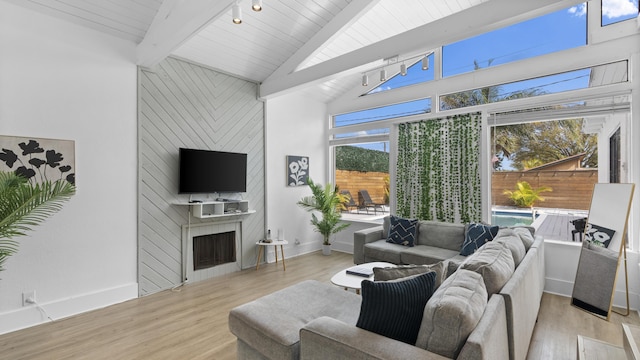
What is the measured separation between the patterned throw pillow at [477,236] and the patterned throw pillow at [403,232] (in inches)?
27.0

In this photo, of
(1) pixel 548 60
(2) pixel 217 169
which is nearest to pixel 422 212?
(1) pixel 548 60

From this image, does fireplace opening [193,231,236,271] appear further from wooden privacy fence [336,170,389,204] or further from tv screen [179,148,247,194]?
wooden privacy fence [336,170,389,204]

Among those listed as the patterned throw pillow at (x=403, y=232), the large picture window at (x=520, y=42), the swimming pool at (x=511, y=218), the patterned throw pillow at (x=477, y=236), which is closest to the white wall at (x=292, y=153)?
the patterned throw pillow at (x=403, y=232)

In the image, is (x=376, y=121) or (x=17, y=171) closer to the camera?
(x=17, y=171)

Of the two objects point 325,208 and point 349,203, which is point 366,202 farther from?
point 325,208

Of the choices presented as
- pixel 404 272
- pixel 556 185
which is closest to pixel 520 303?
pixel 404 272

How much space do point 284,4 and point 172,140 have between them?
2.22m

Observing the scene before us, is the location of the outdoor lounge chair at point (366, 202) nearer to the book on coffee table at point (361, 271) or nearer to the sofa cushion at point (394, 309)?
the book on coffee table at point (361, 271)

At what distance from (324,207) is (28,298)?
396 centimetres

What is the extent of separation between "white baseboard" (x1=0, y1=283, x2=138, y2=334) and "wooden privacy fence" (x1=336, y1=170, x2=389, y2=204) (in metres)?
3.95

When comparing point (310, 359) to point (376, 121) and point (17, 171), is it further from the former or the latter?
point (376, 121)

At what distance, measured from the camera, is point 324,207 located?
5.59 m

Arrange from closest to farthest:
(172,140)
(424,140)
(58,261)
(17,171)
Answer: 1. (17,171)
2. (58,261)
3. (172,140)
4. (424,140)

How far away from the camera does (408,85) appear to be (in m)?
5.21
